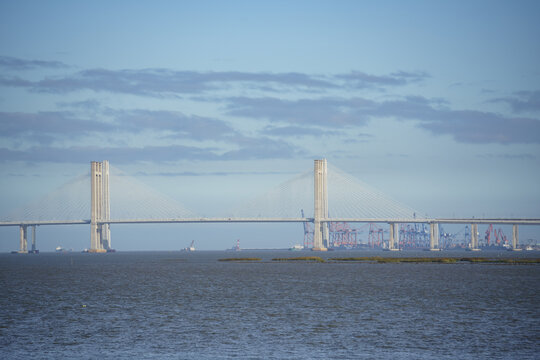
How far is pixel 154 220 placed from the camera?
16325cm

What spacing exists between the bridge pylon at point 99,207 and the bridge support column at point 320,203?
48204 mm

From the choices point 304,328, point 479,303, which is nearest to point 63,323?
point 304,328

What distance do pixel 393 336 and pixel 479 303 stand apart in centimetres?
1526

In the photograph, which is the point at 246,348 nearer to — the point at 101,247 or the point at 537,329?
the point at 537,329

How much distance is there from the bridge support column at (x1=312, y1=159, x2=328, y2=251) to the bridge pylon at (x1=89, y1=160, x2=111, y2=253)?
48.2m

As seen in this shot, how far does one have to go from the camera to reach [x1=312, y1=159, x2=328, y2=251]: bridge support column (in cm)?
16350

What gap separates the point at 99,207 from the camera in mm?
176250

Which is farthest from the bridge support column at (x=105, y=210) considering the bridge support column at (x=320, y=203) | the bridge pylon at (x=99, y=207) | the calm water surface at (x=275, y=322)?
the calm water surface at (x=275, y=322)

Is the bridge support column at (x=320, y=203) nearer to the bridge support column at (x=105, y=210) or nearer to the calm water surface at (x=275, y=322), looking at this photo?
the bridge support column at (x=105, y=210)

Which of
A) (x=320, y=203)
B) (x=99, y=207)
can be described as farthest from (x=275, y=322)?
(x=99, y=207)

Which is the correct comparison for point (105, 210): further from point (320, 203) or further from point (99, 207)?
point (320, 203)

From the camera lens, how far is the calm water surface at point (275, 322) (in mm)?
28250

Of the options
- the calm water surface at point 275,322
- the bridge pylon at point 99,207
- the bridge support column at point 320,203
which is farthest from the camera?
the bridge pylon at point 99,207

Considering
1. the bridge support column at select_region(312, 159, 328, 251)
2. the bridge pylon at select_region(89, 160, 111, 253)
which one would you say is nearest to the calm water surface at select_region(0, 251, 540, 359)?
the bridge support column at select_region(312, 159, 328, 251)
